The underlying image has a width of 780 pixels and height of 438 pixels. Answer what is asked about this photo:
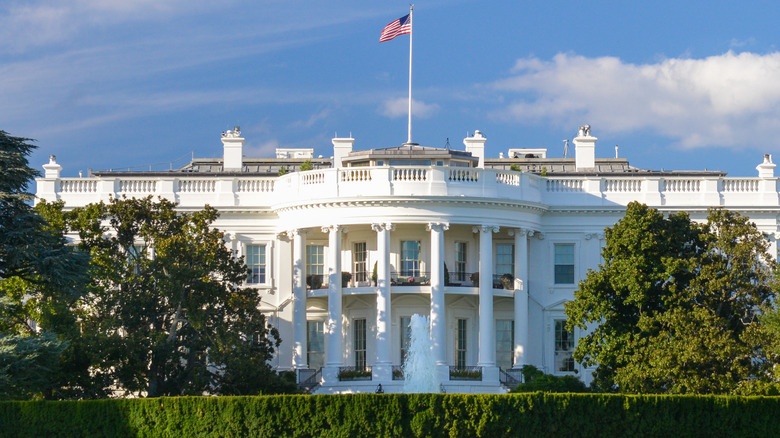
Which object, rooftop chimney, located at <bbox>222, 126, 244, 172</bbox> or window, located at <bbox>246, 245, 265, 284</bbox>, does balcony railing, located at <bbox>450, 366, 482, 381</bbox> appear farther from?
rooftop chimney, located at <bbox>222, 126, 244, 172</bbox>

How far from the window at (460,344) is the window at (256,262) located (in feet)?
26.4

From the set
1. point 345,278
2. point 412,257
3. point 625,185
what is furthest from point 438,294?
point 625,185

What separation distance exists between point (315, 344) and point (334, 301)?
13.0 ft

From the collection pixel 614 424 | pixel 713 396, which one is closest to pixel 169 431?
pixel 614 424

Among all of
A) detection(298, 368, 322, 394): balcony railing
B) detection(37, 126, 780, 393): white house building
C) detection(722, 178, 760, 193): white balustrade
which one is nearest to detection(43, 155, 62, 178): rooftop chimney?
detection(37, 126, 780, 393): white house building

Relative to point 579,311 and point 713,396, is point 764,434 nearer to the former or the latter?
point 713,396

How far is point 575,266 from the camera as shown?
58.6 meters

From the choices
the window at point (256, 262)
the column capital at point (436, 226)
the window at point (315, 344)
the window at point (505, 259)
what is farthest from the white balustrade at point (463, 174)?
the window at point (256, 262)

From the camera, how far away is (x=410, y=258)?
187 ft

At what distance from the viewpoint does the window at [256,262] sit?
58531 millimetres

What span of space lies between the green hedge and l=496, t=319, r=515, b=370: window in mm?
16396

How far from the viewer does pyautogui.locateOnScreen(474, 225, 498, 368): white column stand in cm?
5475

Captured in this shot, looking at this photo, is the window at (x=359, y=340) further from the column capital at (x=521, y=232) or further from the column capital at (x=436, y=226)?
the column capital at (x=521, y=232)

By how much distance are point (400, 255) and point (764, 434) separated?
1912 centimetres
